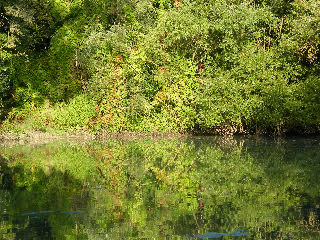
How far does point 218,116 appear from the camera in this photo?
22.8 m

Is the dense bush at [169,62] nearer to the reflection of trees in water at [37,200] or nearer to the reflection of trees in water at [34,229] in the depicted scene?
the reflection of trees in water at [37,200]

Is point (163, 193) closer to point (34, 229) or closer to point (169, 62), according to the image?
point (34, 229)

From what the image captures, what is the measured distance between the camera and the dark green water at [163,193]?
25.6 feet

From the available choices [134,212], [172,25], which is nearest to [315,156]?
[134,212]

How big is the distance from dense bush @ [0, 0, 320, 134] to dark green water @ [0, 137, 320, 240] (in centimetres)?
436

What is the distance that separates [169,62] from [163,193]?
15.4m

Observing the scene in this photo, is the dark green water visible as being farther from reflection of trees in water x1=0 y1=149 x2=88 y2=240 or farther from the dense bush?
the dense bush

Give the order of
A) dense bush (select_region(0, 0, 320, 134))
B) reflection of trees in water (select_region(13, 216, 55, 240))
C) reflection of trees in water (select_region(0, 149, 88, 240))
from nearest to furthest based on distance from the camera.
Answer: reflection of trees in water (select_region(13, 216, 55, 240))
reflection of trees in water (select_region(0, 149, 88, 240))
dense bush (select_region(0, 0, 320, 134))

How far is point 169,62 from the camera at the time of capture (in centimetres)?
2534

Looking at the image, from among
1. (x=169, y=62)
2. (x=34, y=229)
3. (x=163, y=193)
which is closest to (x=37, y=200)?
(x=34, y=229)

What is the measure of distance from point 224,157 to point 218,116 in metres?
7.18

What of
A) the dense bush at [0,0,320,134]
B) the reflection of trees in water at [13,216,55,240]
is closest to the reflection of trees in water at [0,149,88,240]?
the reflection of trees in water at [13,216,55,240]

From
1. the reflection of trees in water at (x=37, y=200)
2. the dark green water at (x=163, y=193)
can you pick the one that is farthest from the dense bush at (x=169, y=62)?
the reflection of trees in water at (x=37, y=200)

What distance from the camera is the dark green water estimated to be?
7.81 metres
